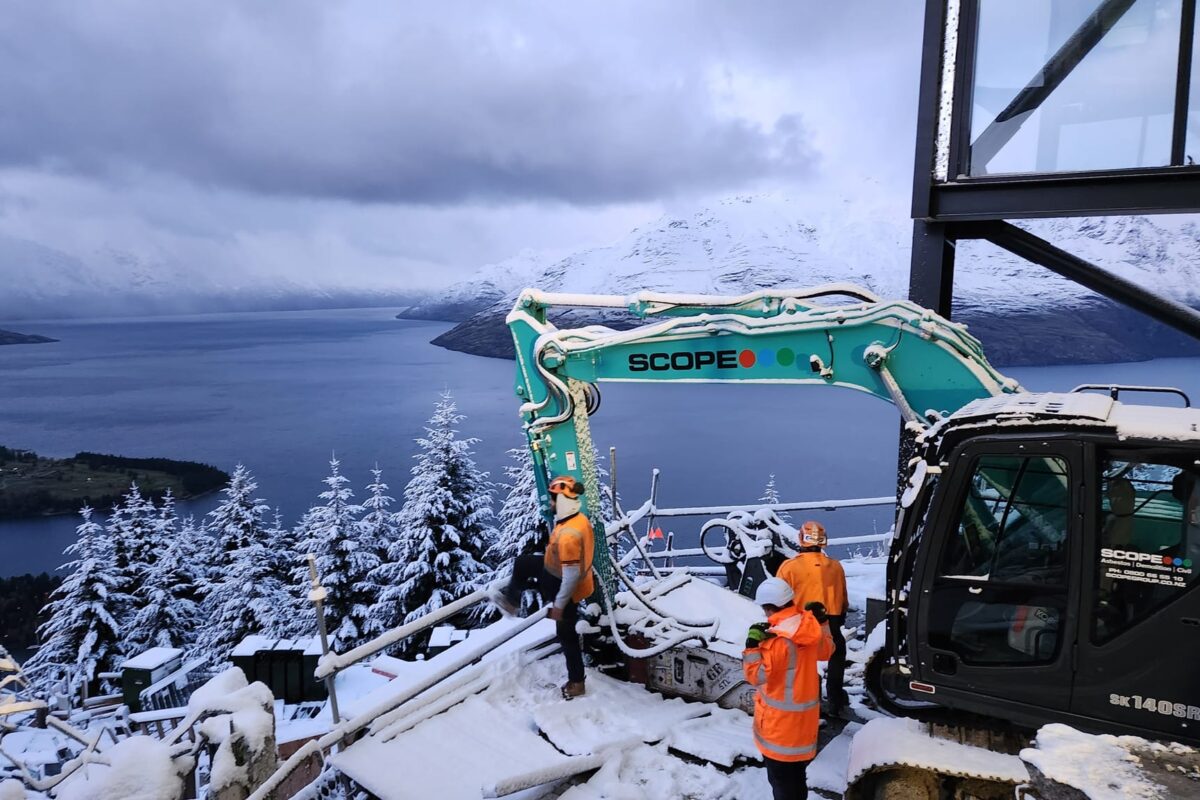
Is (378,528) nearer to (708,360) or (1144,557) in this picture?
(708,360)

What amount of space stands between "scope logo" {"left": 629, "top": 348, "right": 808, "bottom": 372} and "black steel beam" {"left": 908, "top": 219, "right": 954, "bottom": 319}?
2789mm

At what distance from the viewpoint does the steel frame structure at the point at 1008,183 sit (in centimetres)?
654

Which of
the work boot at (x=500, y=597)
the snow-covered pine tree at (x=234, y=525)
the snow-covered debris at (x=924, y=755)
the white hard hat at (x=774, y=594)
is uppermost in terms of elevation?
the white hard hat at (x=774, y=594)

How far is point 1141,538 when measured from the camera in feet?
12.5

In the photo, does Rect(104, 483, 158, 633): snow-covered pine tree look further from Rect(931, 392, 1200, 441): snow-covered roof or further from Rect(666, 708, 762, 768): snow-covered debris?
Rect(931, 392, 1200, 441): snow-covered roof

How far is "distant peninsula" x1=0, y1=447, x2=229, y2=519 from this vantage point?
64125 mm

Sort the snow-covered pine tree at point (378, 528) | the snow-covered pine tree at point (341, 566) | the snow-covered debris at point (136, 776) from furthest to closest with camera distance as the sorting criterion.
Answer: the snow-covered pine tree at point (378, 528) → the snow-covered pine tree at point (341, 566) → the snow-covered debris at point (136, 776)

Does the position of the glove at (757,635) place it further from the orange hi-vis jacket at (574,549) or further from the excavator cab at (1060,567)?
the orange hi-vis jacket at (574,549)

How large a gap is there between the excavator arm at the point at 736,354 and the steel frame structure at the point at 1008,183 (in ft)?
6.43

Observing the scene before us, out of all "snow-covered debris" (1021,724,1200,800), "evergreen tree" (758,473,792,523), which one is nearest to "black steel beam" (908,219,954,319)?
"snow-covered debris" (1021,724,1200,800)

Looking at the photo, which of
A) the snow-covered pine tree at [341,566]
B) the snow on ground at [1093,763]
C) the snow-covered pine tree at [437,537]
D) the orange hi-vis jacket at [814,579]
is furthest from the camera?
the snow-covered pine tree at [341,566]

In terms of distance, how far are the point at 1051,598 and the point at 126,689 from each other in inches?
675

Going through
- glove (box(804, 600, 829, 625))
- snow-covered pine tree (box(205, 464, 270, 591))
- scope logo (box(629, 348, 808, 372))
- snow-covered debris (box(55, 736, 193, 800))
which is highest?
scope logo (box(629, 348, 808, 372))

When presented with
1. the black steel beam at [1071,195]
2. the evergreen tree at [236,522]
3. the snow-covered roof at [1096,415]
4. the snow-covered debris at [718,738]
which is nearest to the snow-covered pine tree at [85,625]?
the evergreen tree at [236,522]
